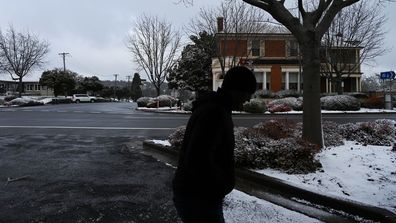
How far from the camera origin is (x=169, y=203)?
6074 millimetres

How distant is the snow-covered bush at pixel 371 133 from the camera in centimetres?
1023

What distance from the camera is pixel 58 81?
75938mm

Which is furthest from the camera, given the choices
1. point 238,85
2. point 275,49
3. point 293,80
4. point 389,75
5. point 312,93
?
point 293,80

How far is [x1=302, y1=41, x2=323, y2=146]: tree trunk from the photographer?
8930mm

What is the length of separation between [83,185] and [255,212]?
2.84 m

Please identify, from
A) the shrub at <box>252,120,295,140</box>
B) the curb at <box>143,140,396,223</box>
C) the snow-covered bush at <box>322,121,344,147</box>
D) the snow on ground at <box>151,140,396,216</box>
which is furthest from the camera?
the snow-covered bush at <box>322,121,344,147</box>

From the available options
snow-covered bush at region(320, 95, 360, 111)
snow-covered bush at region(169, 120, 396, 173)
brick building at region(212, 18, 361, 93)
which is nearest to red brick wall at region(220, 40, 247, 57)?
brick building at region(212, 18, 361, 93)

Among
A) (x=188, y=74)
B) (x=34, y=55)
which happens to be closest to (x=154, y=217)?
(x=188, y=74)

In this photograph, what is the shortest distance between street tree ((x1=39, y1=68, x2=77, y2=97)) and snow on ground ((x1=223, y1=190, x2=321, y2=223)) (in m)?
73.7

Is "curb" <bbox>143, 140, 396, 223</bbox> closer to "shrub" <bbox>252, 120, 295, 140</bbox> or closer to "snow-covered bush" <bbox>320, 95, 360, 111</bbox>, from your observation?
"shrub" <bbox>252, 120, 295, 140</bbox>

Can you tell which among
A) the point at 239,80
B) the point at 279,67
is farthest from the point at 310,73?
the point at 279,67

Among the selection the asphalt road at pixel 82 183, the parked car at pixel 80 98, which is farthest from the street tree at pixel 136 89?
the asphalt road at pixel 82 183

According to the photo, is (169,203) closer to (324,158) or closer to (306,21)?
(324,158)

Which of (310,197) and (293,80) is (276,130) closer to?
(310,197)
